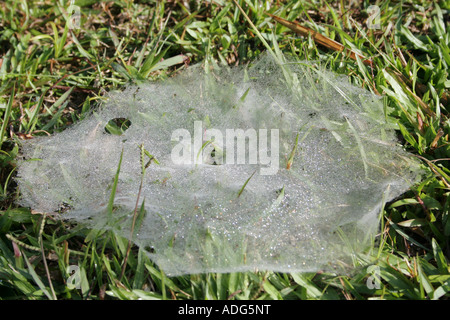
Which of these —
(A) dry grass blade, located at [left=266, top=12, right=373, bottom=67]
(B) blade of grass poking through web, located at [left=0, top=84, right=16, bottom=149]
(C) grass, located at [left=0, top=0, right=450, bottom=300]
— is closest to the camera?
(C) grass, located at [left=0, top=0, right=450, bottom=300]

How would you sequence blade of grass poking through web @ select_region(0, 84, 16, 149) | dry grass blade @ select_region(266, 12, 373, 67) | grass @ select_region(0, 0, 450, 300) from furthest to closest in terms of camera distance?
dry grass blade @ select_region(266, 12, 373, 67) → blade of grass poking through web @ select_region(0, 84, 16, 149) → grass @ select_region(0, 0, 450, 300)

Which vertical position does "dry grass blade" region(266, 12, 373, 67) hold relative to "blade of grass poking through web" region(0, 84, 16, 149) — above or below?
above

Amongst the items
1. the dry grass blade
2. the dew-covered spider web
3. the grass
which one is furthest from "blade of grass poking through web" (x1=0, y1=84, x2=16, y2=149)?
the dry grass blade

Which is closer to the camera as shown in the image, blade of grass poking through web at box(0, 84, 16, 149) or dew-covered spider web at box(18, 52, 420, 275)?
dew-covered spider web at box(18, 52, 420, 275)

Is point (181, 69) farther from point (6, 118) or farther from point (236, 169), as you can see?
point (6, 118)

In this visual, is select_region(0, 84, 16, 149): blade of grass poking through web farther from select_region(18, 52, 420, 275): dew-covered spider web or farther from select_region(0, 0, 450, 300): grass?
select_region(18, 52, 420, 275): dew-covered spider web

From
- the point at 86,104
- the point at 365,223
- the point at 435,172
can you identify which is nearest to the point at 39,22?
the point at 86,104
